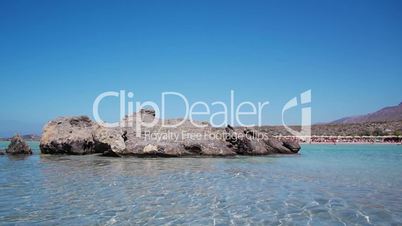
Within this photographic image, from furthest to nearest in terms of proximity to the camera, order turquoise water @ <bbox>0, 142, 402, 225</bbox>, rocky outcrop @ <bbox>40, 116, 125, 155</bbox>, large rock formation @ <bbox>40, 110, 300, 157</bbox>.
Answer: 1. rocky outcrop @ <bbox>40, 116, 125, 155</bbox>
2. large rock formation @ <bbox>40, 110, 300, 157</bbox>
3. turquoise water @ <bbox>0, 142, 402, 225</bbox>

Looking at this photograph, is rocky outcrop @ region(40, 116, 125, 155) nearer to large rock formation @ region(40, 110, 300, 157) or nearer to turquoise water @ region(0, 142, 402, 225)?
large rock formation @ region(40, 110, 300, 157)

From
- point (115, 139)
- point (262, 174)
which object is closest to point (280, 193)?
point (262, 174)

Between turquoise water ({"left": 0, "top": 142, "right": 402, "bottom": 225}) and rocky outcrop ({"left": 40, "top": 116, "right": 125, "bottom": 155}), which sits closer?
turquoise water ({"left": 0, "top": 142, "right": 402, "bottom": 225})

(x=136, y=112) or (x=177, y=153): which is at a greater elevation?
(x=136, y=112)

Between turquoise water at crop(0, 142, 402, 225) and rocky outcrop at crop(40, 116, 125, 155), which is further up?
rocky outcrop at crop(40, 116, 125, 155)

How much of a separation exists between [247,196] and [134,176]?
477cm

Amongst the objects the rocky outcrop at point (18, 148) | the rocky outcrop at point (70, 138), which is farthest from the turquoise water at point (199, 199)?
the rocky outcrop at point (18, 148)

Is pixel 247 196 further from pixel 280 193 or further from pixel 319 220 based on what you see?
pixel 319 220

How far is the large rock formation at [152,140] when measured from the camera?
2095 cm

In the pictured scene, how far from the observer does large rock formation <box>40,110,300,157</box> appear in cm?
2095

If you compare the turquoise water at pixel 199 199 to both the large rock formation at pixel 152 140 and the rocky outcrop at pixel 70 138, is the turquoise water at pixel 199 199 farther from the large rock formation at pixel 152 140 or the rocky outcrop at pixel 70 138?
the rocky outcrop at pixel 70 138

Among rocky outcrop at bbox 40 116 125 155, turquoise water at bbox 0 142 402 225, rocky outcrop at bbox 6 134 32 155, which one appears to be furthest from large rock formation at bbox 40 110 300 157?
turquoise water at bbox 0 142 402 225

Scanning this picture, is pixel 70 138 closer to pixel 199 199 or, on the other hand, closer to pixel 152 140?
pixel 152 140

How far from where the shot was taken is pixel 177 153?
20.9 metres
